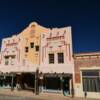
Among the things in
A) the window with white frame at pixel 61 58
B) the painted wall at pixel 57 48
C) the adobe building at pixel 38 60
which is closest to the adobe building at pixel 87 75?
the adobe building at pixel 38 60

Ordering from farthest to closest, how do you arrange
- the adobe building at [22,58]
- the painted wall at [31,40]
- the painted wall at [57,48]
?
1. the adobe building at [22,58]
2. the painted wall at [31,40]
3. the painted wall at [57,48]

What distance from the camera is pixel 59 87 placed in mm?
24281

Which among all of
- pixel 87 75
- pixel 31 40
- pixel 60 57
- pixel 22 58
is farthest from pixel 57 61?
pixel 22 58

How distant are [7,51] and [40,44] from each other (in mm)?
6679

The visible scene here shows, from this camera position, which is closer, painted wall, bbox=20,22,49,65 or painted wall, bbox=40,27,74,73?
painted wall, bbox=40,27,74,73

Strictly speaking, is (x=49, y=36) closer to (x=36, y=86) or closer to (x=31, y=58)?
(x=31, y=58)

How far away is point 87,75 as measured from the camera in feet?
73.5

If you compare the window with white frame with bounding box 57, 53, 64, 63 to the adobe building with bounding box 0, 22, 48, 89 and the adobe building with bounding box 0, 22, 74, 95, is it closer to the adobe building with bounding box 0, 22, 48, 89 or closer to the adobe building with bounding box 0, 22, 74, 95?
the adobe building with bounding box 0, 22, 74, 95

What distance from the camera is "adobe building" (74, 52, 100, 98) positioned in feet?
71.4

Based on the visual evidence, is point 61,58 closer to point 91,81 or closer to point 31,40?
point 91,81

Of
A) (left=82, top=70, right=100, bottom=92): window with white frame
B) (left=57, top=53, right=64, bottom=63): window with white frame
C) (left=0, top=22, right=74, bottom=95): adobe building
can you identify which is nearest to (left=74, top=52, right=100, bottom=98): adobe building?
(left=82, top=70, right=100, bottom=92): window with white frame

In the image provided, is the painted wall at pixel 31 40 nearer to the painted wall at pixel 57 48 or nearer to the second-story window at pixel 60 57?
the painted wall at pixel 57 48

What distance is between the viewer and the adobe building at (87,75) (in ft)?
71.4

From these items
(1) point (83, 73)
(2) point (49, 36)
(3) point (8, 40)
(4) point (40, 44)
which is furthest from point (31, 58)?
(1) point (83, 73)
